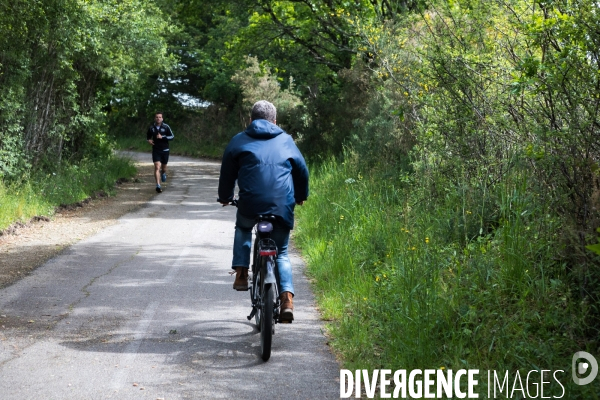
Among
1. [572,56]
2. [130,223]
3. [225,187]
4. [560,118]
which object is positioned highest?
[572,56]

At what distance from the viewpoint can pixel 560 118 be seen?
6.77m

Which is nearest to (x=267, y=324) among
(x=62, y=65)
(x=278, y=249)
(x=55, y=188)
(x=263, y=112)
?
(x=278, y=249)

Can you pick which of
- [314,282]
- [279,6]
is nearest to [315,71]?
[279,6]

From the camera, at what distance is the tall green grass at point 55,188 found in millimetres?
14062

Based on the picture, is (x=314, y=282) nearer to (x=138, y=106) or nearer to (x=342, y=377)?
(x=342, y=377)

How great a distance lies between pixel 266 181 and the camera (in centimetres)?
657

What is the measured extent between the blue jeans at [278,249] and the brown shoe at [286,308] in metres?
0.05

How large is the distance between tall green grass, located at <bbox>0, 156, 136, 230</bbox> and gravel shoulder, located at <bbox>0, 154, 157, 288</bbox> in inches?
9.9

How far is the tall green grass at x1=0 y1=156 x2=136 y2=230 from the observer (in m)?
14.1

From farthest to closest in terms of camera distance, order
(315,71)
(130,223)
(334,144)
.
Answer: (315,71)
(334,144)
(130,223)

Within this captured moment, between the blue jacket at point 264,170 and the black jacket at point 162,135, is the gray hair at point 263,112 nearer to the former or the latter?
the blue jacket at point 264,170

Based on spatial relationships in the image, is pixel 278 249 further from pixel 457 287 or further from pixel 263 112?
pixel 457 287

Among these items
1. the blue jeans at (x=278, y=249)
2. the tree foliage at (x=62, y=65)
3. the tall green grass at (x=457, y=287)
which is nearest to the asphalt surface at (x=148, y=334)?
the tall green grass at (x=457, y=287)

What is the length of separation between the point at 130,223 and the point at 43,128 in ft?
18.4
